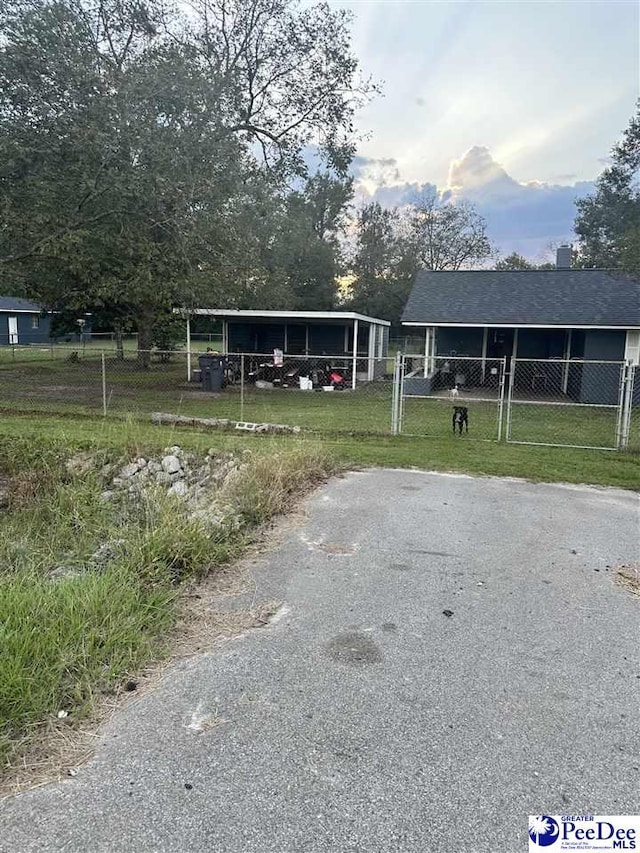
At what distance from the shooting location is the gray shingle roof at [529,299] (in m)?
17.2

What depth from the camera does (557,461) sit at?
27.7 feet

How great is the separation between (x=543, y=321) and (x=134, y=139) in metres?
12.2

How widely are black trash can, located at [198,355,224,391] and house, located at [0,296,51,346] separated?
24699 mm

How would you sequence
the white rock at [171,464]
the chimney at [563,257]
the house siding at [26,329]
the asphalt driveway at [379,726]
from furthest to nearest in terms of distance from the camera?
1. the house siding at [26,329]
2. the chimney at [563,257]
3. the white rock at [171,464]
4. the asphalt driveway at [379,726]

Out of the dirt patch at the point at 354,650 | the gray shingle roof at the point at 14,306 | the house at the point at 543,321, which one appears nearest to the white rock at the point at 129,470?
the dirt patch at the point at 354,650

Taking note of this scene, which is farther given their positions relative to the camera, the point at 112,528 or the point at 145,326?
the point at 145,326

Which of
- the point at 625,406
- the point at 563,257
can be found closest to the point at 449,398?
the point at 625,406

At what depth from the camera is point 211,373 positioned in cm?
1730

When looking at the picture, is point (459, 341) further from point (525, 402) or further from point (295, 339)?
point (525, 402)

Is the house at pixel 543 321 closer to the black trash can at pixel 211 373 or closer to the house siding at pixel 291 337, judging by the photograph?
the house siding at pixel 291 337

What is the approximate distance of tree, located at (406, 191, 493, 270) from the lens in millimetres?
45594

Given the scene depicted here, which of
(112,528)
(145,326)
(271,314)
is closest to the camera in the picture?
(112,528)

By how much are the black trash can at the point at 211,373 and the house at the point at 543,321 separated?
5.91m

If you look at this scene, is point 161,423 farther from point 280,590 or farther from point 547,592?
point 547,592
